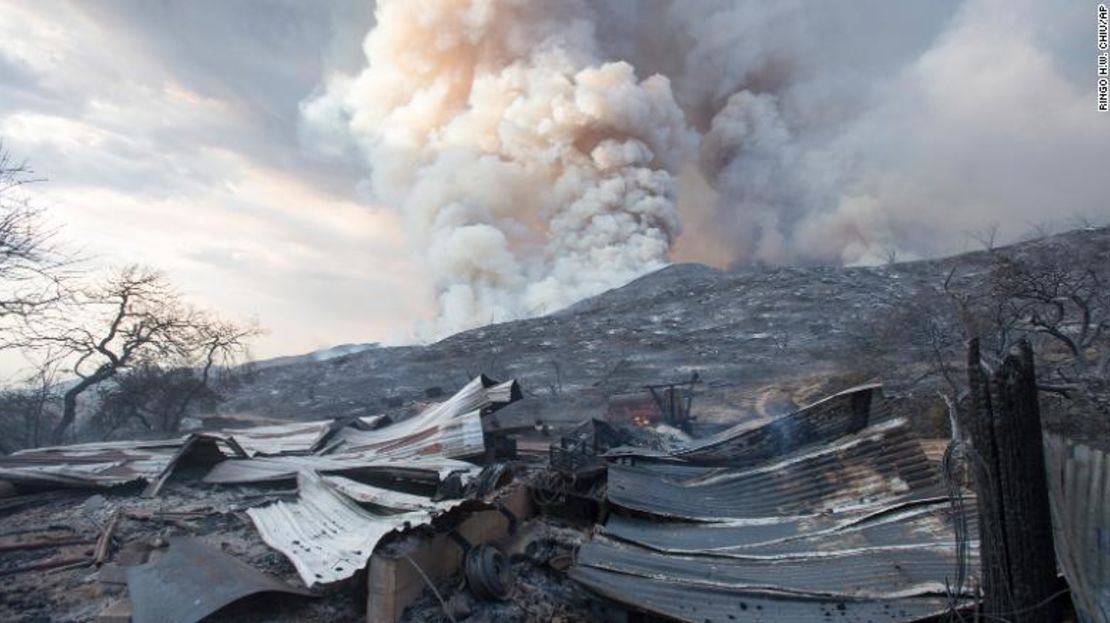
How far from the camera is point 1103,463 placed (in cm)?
333

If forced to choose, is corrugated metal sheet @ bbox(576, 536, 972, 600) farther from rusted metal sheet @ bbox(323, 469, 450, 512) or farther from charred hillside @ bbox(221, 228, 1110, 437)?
charred hillside @ bbox(221, 228, 1110, 437)

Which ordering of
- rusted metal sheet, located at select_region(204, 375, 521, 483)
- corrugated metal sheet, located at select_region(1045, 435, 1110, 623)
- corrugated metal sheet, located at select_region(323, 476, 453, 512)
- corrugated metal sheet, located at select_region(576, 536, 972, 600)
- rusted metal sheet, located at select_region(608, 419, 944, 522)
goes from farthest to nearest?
rusted metal sheet, located at select_region(204, 375, 521, 483), corrugated metal sheet, located at select_region(323, 476, 453, 512), rusted metal sheet, located at select_region(608, 419, 944, 522), corrugated metal sheet, located at select_region(576, 536, 972, 600), corrugated metal sheet, located at select_region(1045, 435, 1110, 623)

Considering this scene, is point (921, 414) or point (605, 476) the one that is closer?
point (605, 476)

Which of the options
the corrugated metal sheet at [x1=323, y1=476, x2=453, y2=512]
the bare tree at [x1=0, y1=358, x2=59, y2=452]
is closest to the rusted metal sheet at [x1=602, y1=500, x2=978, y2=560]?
the corrugated metal sheet at [x1=323, y1=476, x2=453, y2=512]

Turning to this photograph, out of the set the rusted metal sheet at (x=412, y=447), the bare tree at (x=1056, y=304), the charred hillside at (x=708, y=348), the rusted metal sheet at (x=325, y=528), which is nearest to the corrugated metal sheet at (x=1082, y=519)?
the rusted metal sheet at (x=325, y=528)

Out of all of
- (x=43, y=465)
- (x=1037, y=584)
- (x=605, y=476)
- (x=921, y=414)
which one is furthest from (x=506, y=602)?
(x=921, y=414)

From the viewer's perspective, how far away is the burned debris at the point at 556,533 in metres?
4.01

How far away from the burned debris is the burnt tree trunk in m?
0.15

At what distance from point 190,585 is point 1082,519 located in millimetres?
5347

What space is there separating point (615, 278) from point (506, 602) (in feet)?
118

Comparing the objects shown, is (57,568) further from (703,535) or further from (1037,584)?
(1037,584)

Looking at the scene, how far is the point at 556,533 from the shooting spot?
22.8 ft

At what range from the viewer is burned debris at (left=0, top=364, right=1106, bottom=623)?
401 centimetres

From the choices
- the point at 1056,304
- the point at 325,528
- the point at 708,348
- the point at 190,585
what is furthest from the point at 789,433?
the point at 708,348
